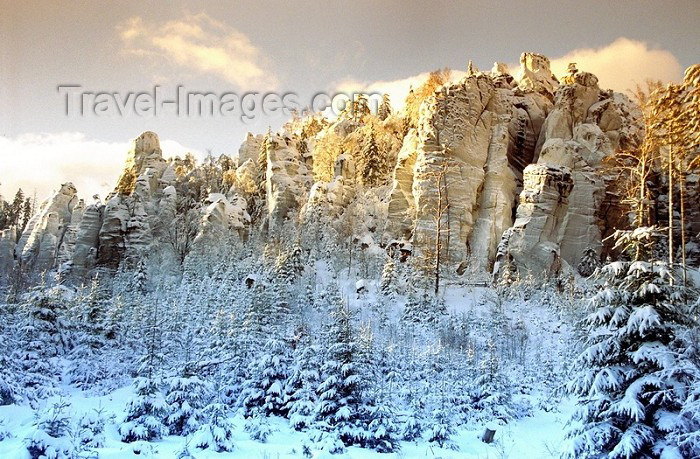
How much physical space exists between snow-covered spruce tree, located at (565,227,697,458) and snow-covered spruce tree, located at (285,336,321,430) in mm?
7457

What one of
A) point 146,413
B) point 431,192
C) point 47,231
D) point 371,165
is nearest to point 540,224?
point 431,192

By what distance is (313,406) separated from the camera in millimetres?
13961

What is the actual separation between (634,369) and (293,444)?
786 centimetres

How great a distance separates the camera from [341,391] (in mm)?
13336

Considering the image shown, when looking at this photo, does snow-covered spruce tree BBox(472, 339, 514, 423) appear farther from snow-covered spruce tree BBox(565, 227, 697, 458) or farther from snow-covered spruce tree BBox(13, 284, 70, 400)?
snow-covered spruce tree BBox(13, 284, 70, 400)

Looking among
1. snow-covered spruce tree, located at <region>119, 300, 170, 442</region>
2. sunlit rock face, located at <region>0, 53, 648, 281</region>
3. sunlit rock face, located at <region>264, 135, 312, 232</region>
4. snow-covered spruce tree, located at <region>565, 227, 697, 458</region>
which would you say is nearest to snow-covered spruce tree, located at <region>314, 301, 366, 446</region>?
snow-covered spruce tree, located at <region>119, 300, 170, 442</region>

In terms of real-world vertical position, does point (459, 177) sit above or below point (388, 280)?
above

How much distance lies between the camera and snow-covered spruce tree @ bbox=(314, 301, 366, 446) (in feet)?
41.3

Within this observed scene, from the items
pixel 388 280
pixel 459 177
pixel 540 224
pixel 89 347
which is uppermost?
pixel 459 177

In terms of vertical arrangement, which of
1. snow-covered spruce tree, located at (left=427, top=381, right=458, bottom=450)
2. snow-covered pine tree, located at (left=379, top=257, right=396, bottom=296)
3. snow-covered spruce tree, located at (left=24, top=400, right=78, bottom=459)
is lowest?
snow-covered spruce tree, located at (left=427, top=381, right=458, bottom=450)

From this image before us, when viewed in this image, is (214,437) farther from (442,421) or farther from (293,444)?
(442,421)

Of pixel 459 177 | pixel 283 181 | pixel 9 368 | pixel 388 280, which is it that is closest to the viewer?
pixel 9 368

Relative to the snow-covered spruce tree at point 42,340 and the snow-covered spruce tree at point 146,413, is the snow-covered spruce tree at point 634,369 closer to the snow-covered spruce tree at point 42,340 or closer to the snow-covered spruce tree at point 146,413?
the snow-covered spruce tree at point 146,413

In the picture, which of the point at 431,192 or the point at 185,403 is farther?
the point at 431,192
